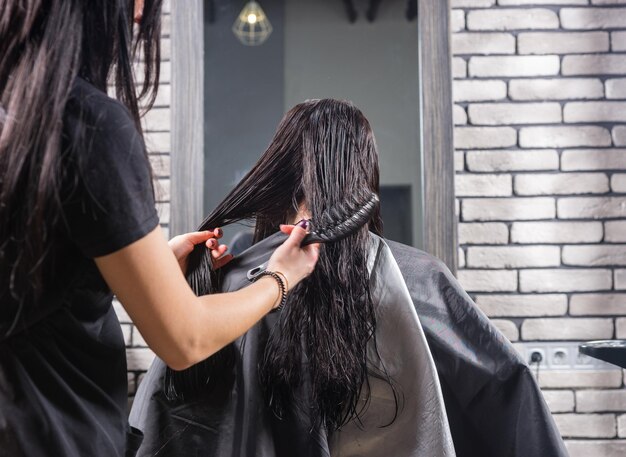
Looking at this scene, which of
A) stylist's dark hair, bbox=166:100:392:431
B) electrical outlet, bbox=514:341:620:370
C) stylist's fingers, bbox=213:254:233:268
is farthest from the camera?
electrical outlet, bbox=514:341:620:370

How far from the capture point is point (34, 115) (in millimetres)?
805

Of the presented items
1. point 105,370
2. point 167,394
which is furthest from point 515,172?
point 105,370

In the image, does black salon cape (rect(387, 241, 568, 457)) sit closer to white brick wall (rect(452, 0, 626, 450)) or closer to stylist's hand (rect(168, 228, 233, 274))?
stylist's hand (rect(168, 228, 233, 274))

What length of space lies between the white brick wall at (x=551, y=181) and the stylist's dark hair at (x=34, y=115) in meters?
1.91

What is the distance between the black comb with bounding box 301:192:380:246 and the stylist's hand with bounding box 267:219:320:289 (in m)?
0.01

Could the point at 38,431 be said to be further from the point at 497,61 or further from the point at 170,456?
the point at 497,61

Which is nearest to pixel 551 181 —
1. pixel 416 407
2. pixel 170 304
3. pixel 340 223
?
pixel 416 407

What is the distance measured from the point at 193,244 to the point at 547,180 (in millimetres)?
1531

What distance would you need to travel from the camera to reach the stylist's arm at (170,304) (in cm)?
84

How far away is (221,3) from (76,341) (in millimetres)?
1973

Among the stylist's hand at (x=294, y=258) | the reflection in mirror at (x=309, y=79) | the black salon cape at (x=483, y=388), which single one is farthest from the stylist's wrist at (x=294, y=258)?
the reflection in mirror at (x=309, y=79)

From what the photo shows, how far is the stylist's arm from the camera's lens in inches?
33.0

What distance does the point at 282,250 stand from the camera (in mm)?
1128

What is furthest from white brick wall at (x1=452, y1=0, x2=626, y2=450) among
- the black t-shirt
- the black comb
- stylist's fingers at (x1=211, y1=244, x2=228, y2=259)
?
the black t-shirt
